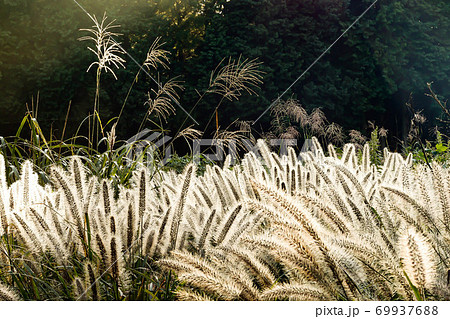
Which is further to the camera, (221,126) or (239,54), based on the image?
(221,126)

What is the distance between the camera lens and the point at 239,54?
42.2 feet

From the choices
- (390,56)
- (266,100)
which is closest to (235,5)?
(266,100)

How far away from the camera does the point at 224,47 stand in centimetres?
1223

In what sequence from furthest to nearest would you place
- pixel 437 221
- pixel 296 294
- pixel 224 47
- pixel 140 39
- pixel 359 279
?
pixel 224 47 < pixel 140 39 < pixel 437 221 < pixel 359 279 < pixel 296 294

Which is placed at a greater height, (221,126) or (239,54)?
(239,54)

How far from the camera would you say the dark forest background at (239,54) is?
11.5 meters

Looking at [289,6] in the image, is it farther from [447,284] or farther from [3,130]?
[447,284]

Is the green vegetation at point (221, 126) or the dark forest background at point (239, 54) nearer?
the green vegetation at point (221, 126)

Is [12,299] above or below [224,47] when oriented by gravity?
below

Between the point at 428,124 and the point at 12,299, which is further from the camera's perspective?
the point at 428,124

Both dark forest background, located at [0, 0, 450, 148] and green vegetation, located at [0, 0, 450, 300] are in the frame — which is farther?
dark forest background, located at [0, 0, 450, 148]

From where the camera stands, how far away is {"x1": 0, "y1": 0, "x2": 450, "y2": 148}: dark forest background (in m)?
11.5

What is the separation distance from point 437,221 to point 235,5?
1224 cm

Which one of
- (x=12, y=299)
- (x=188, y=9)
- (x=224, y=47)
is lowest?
(x=12, y=299)
